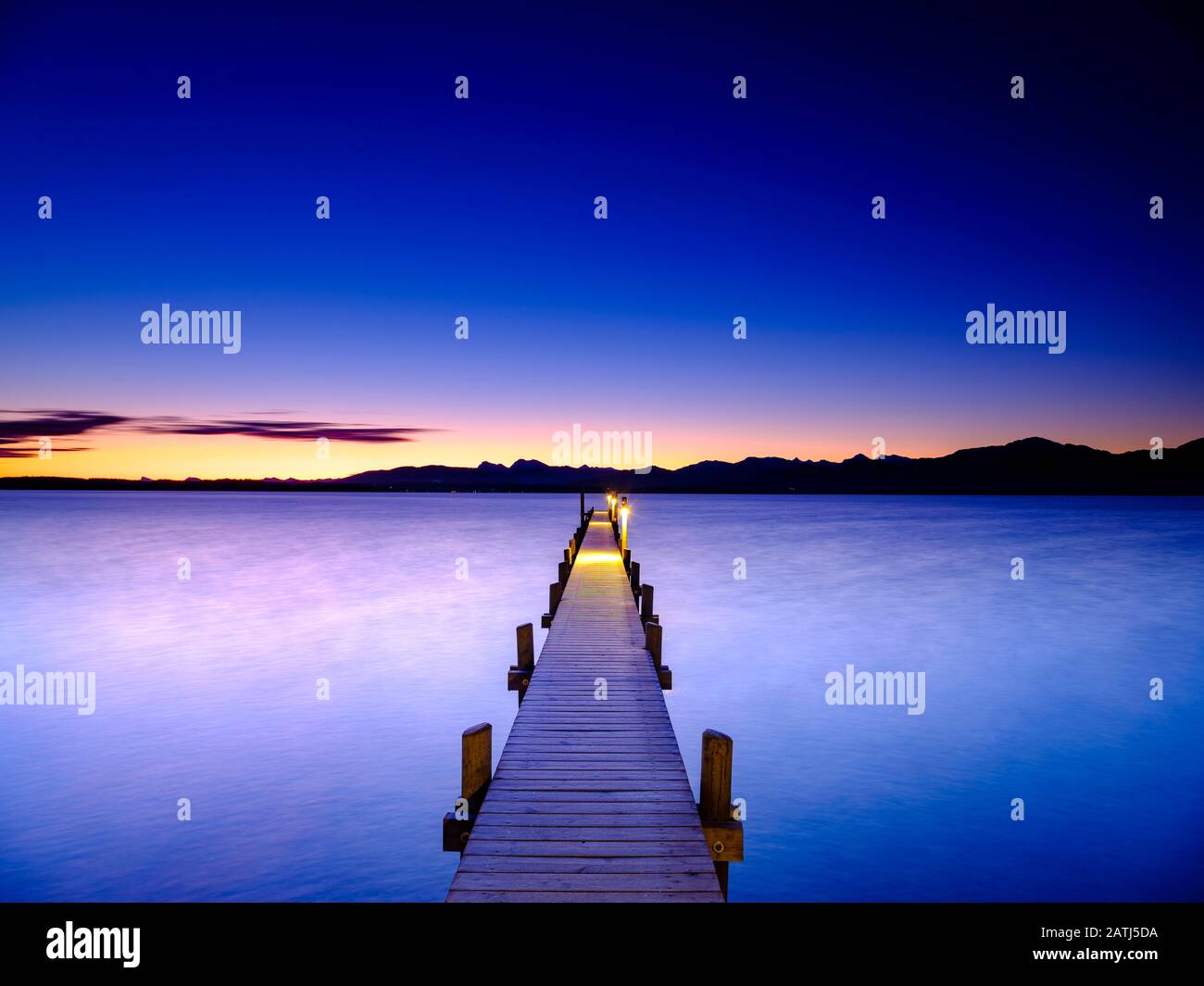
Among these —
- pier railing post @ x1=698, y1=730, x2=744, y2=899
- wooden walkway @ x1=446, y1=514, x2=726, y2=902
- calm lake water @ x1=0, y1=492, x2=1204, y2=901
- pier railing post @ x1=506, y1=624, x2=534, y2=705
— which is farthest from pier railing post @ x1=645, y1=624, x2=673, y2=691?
pier railing post @ x1=698, y1=730, x2=744, y2=899

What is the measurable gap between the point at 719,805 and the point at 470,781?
1967 millimetres

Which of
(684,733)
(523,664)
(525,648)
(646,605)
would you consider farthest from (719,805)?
(684,733)

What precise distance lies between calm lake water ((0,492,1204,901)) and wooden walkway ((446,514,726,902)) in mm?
2689

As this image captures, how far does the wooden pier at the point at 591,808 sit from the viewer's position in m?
4.91

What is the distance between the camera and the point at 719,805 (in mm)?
5656

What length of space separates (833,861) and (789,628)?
595 inches

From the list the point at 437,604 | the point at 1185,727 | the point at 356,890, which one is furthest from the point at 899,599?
the point at 356,890

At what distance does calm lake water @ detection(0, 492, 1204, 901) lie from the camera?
9281 mm

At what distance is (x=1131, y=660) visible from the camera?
19906 mm

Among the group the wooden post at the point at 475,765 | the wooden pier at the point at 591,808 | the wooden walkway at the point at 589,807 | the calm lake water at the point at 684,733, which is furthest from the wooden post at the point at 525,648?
the wooden post at the point at 475,765

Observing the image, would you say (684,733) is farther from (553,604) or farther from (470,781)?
(470,781)

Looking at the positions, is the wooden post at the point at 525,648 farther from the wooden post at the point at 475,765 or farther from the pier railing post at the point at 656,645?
Answer: the wooden post at the point at 475,765
